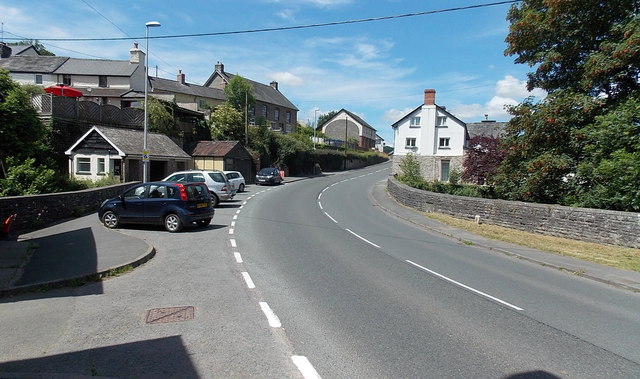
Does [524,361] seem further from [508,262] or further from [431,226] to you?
[431,226]

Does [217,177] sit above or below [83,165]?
below

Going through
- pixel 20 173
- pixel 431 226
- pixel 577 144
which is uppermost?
pixel 577 144

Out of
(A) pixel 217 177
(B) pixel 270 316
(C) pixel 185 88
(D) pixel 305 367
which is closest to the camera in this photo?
(D) pixel 305 367

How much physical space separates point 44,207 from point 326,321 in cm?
1308

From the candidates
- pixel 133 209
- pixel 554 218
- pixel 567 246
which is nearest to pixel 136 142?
pixel 133 209

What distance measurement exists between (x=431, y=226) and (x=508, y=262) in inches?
287

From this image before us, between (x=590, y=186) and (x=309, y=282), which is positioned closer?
(x=309, y=282)

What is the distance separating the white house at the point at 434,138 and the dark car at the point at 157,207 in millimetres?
38870

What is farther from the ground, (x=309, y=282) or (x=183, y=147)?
(x=183, y=147)

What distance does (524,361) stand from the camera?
4664mm

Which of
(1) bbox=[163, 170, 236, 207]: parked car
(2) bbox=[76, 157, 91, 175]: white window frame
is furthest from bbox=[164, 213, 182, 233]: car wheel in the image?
(2) bbox=[76, 157, 91, 175]: white window frame

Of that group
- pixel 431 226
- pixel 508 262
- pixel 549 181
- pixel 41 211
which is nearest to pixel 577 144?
pixel 549 181

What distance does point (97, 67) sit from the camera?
53719 mm

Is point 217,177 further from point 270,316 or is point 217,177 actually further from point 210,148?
point 270,316
